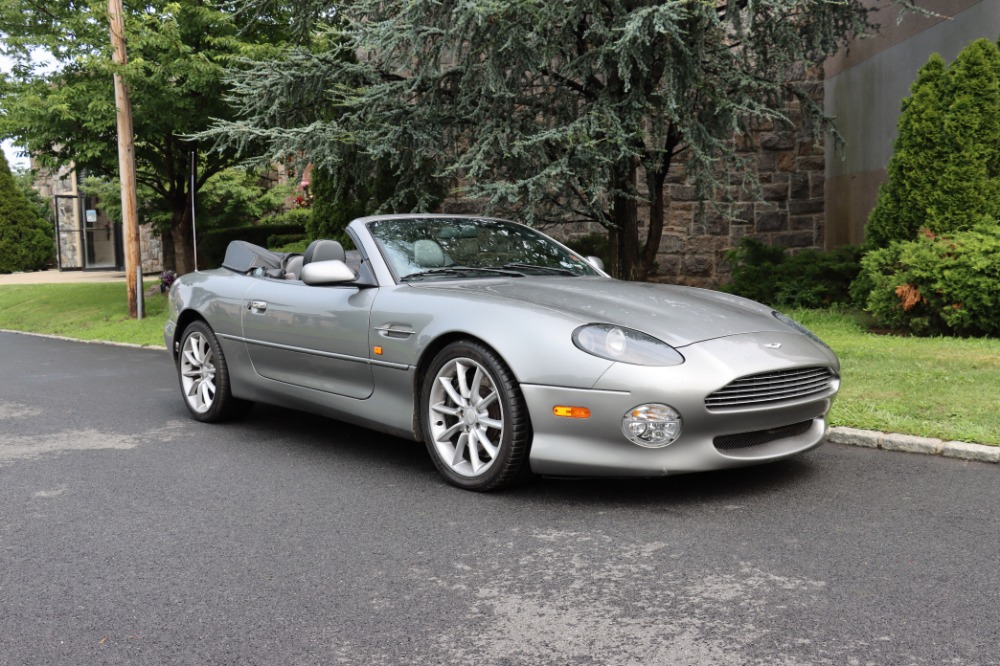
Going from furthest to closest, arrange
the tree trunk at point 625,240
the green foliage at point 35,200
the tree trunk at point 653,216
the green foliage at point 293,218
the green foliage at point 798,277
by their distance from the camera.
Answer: the green foliage at point 35,200 < the green foliage at point 293,218 < the green foliage at point 798,277 < the tree trunk at point 653,216 < the tree trunk at point 625,240

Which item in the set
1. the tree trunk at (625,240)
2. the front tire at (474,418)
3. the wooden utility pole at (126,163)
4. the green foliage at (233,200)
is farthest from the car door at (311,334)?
the green foliage at (233,200)

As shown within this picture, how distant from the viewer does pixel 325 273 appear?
5.54m

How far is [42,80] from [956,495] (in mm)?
15825


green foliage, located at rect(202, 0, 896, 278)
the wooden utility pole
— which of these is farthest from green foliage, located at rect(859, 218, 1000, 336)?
the wooden utility pole

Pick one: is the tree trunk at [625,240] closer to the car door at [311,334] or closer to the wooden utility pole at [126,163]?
the car door at [311,334]

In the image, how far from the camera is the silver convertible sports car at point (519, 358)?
4.49 meters

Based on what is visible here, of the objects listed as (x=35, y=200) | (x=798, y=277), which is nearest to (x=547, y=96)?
(x=798, y=277)

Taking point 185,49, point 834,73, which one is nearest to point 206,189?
point 185,49

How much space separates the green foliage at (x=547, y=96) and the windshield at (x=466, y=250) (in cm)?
363

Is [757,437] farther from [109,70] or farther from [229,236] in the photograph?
[229,236]

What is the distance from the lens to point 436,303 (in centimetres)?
518

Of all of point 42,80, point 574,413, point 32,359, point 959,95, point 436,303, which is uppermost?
point 42,80

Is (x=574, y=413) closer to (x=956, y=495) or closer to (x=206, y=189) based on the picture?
(x=956, y=495)

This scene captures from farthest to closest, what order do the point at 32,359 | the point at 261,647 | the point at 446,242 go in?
the point at 32,359 < the point at 446,242 < the point at 261,647
